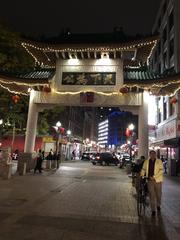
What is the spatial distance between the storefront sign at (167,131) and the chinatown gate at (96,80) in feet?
27.6

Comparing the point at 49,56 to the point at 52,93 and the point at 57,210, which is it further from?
the point at 57,210

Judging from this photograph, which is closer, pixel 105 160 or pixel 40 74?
pixel 40 74

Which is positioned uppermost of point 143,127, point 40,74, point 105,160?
point 40,74

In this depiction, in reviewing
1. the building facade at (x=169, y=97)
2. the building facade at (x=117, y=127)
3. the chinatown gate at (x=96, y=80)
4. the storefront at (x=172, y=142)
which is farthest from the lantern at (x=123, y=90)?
the building facade at (x=117, y=127)

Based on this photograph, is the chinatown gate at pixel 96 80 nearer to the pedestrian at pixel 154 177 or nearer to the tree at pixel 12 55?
the tree at pixel 12 55

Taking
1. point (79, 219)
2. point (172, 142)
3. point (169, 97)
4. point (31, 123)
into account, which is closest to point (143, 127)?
point (31, 123)

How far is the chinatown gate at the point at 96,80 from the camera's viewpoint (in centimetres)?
1944

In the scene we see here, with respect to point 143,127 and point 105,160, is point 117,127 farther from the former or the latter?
point 143,127

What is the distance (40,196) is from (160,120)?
29550 mm

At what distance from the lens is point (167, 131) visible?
106 feet

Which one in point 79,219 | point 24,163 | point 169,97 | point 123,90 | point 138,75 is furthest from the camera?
point 169,97

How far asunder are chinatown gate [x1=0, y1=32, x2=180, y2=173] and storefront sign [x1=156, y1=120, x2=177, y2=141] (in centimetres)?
842

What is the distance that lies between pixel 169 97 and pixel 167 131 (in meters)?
4.17

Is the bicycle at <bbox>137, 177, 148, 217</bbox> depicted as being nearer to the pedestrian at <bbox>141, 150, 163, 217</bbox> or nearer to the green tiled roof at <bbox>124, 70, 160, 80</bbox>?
the pedestrian at <bbox>141, 150, 163, 217</bbox>
